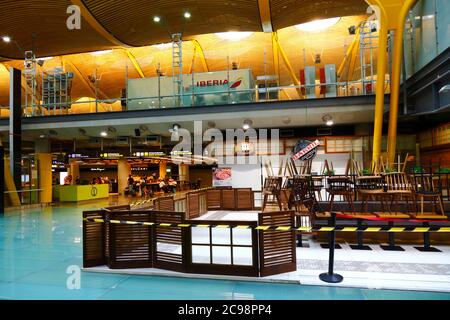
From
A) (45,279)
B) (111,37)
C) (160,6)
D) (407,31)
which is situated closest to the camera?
(45,279)

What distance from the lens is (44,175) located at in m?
15.8

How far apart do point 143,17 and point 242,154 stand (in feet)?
26.2

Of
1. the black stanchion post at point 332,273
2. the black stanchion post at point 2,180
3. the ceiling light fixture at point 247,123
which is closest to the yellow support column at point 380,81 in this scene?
the ceiling light fixture at point 247,123

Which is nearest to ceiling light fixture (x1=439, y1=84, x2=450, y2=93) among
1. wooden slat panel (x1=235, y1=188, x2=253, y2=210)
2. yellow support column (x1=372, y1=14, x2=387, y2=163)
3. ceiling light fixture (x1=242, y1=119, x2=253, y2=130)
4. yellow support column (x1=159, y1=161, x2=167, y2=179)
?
yellow support column (x1=372, y1=14, x2=387, y2=163)

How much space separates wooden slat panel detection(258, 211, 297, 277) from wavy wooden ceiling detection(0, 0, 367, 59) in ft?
36.3

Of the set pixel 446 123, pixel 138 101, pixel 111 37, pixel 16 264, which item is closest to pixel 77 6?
pixel 111 37

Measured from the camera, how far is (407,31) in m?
8.95

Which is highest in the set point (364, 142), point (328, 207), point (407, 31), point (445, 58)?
point (407, 31)

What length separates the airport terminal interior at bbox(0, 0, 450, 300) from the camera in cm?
429

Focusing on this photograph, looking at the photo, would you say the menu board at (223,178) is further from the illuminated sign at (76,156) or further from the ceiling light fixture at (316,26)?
the ceiling light fixture at (316,26)

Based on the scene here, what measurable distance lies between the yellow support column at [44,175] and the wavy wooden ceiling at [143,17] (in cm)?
623

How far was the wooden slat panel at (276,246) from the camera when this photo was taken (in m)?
4.22

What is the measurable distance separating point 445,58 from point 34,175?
17.3 m

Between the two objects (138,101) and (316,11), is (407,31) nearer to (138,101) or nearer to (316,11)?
(316,11)
